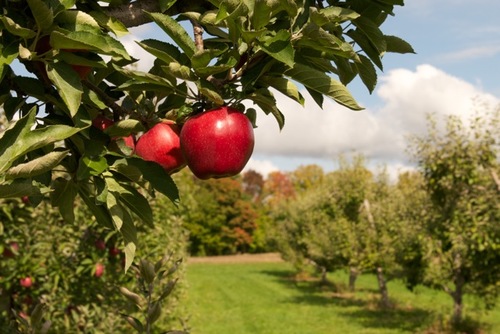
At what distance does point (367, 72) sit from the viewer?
1425mm

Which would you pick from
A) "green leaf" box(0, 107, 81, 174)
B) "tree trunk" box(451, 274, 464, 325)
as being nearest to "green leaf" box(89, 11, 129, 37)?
"green leaf" box(0, 107, 81, 174)

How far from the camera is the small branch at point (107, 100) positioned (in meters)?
1.33

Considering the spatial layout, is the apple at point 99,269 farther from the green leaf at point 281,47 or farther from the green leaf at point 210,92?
the green leaf at point 281,47

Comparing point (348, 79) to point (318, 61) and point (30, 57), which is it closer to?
point (318, 61)

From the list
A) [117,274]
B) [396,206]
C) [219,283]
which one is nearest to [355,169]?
[396,206]

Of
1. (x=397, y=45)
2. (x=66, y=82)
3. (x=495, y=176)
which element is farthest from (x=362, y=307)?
(x=66, y=82)

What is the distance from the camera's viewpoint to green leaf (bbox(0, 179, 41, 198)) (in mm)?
1150

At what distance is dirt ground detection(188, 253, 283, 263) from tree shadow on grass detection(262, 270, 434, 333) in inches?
619

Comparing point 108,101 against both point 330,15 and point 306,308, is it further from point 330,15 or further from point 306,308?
point 306,308

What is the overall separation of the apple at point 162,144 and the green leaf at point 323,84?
0.35 meters

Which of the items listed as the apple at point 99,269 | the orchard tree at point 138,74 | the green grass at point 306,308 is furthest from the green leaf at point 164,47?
the green grass at point 306,308

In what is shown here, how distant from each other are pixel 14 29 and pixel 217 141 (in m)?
0.45

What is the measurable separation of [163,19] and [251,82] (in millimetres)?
207

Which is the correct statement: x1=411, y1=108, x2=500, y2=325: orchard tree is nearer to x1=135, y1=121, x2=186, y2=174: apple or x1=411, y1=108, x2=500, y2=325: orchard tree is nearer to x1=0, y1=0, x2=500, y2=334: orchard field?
x1=0, y1=0, x2=500, y2=334: orchard field
